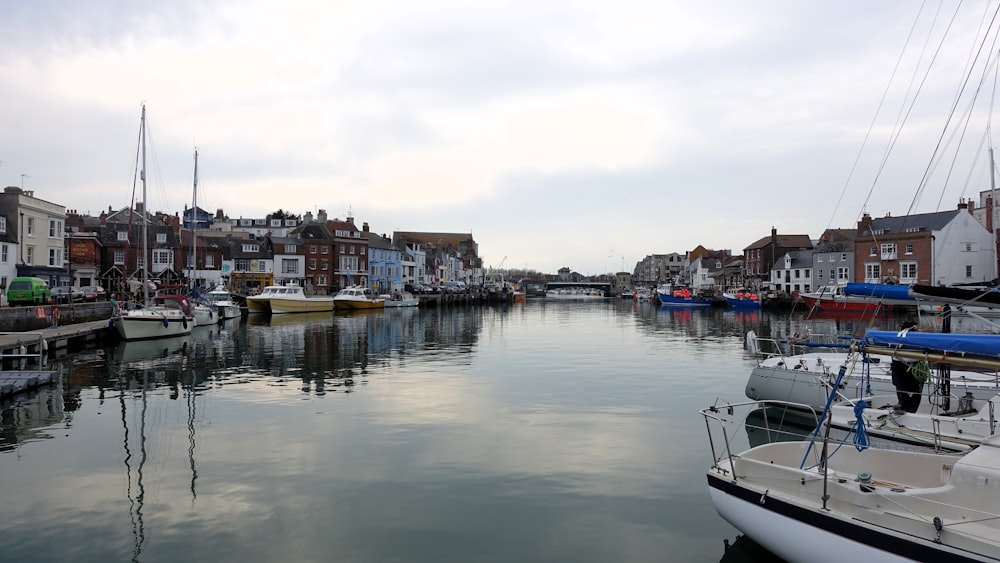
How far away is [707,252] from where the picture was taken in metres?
192

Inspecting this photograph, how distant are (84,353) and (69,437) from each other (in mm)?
20738

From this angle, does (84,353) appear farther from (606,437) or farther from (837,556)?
(837,556)

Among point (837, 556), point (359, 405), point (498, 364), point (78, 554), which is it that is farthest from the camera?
point (498, 364)

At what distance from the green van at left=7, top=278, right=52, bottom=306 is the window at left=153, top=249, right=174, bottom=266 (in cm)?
3657

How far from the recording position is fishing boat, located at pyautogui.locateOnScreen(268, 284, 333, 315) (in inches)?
2736

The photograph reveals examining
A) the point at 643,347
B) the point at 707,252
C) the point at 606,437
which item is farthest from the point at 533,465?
the point at 707,252

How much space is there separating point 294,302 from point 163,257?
23.2 metres

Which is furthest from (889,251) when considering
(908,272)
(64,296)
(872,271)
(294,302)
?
(64,296)

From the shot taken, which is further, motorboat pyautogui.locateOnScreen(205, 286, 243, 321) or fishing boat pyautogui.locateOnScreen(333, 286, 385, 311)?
fishing boat pyautogui.locateOnScreen(333, 286, 385, 311)

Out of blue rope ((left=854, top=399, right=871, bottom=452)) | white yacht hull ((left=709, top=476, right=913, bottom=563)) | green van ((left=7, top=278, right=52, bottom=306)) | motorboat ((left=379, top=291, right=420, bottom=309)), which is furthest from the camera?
motorboat ((left=379, top=291, right=420, bottom=309))

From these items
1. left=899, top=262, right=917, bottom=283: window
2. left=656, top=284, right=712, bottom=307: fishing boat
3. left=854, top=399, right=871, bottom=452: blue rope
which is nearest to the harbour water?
left=854, top=399, right=871, bottom=452: blue rope

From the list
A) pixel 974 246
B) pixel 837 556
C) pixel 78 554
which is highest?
pixel 974 246

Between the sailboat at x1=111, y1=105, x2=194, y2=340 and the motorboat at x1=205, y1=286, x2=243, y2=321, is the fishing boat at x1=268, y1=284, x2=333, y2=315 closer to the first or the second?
the motorboat at x1=205, y1=286, x2=243, y2=321

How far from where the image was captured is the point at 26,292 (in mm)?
43219
